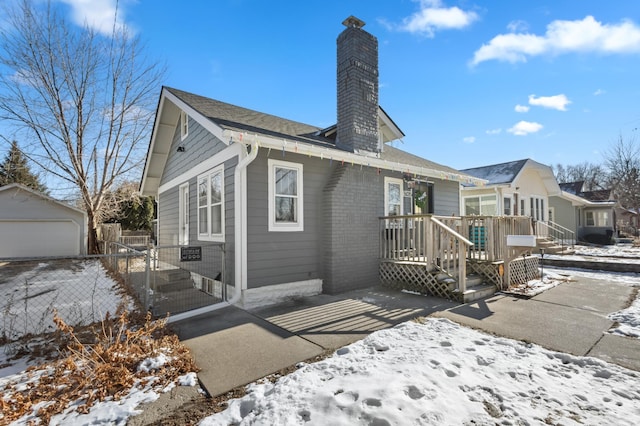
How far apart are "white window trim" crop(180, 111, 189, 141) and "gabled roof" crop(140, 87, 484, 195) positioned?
30cm

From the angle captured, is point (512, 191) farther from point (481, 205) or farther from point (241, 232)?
point (241, 232)

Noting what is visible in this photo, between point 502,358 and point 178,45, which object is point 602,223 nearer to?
point 502,358

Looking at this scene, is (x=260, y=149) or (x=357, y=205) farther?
(x=357, y=205)

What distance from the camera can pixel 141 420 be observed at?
2.36 m

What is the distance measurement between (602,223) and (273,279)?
1185 inches

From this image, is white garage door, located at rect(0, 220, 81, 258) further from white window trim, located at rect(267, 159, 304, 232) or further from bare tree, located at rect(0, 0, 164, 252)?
white window trim, located at rect(267, 159, 304, 232)

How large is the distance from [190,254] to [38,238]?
15143 millimetres

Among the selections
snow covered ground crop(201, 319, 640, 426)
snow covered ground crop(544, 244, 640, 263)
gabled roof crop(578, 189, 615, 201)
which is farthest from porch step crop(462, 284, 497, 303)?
gabled roof crop(578, 189, 615, 201)

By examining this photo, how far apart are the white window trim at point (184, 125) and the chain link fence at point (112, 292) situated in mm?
3568

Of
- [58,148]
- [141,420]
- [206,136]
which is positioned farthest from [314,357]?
[58,148]

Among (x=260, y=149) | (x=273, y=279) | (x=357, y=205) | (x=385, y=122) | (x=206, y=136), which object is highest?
(x=385, y=122)

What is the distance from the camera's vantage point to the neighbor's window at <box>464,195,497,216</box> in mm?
14312

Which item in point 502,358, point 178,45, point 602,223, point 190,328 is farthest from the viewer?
point 602,223

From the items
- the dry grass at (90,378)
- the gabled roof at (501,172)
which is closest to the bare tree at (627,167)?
the gabled roof at (501,172)
